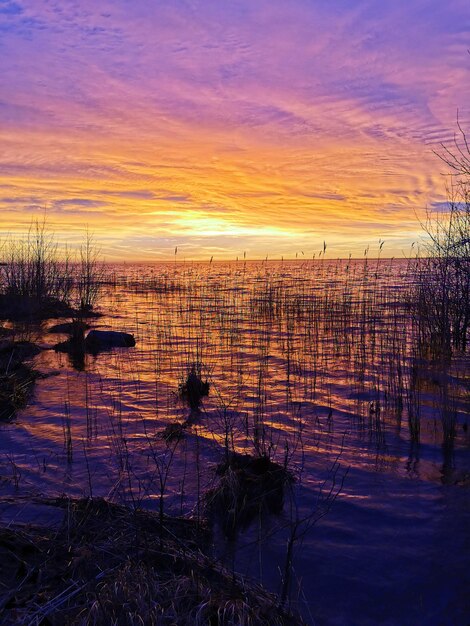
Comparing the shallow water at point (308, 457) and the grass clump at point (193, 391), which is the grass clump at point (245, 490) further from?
the grass clump at point (193, 391)

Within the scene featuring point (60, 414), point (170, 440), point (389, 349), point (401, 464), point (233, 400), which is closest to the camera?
point (401, 464)

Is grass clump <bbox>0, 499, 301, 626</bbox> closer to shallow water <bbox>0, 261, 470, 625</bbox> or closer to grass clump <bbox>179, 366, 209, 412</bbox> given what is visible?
shallow water <bbox>0, 261, 470, 625</bbox>

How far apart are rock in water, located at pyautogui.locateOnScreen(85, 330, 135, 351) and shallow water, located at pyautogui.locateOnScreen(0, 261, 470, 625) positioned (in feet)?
3.34

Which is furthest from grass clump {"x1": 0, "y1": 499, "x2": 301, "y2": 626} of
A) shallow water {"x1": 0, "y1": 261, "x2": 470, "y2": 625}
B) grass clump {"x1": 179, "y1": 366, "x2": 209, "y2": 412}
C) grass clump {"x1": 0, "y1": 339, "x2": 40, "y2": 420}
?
grass clump {"x1": 0, "y1": 339, "x2": 40, "y2": 420}

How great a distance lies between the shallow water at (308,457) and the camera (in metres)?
3.75

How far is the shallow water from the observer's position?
375cm

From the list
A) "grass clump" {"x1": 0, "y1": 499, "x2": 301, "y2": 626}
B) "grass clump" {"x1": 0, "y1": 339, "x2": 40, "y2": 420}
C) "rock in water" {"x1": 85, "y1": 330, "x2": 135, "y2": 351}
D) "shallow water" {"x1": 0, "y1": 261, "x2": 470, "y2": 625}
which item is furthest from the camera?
"rock in water" {"x1": 85, "y1": 330, "x2": 135, "y2": 351}

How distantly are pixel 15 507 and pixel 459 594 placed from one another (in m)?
3.73

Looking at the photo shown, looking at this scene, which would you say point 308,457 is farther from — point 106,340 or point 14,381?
point 106,340

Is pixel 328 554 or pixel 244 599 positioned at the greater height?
pixel 244 599

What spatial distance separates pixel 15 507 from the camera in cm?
430

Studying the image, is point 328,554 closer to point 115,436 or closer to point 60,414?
point 115,436

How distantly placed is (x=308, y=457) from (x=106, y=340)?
9.06 m

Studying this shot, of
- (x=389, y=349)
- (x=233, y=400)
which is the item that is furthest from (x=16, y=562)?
(x=389, y=349)
